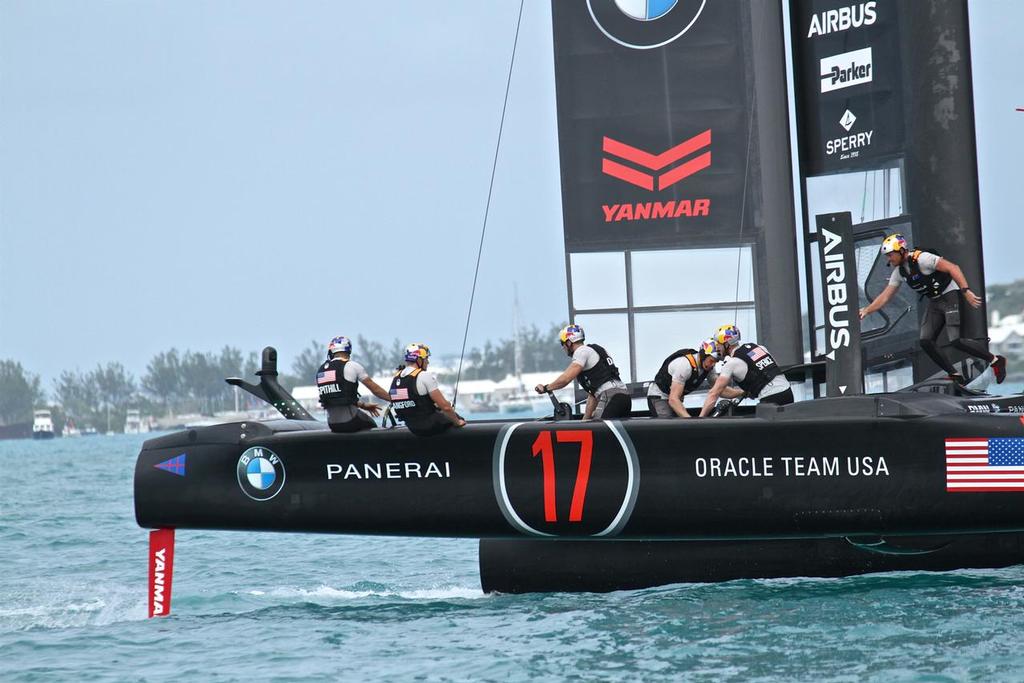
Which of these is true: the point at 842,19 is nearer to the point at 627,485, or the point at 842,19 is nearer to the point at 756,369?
the point at 756,369

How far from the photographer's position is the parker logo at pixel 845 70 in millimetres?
8430

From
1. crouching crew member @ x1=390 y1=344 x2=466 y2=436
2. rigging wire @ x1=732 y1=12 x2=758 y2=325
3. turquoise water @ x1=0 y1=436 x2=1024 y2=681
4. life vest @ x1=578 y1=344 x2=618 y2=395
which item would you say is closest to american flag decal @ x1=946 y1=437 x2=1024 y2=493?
turquoise water @ x1=0 y1=436 x2=1024 y2=681

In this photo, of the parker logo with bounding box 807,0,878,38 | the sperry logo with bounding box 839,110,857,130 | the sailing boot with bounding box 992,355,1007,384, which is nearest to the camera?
the sailing boot with bounding box 992,355,1007,384

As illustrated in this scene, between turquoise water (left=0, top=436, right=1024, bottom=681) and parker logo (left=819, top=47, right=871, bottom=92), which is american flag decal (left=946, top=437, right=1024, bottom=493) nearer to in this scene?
turquoise water (left=0, top=436, right=1024, bottom=681)

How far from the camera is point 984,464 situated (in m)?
6.49

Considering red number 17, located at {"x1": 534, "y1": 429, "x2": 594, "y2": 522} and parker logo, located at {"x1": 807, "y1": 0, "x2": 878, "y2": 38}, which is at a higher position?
parker logo, located at {"x1": 807, "y1": 0, "x2": 878, "y2": 38}

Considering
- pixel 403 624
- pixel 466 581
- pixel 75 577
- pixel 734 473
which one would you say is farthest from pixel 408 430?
pixel 75 577

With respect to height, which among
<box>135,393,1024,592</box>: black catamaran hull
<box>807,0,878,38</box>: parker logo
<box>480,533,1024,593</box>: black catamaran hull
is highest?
<box>807,0,878,38</box>: parker logo

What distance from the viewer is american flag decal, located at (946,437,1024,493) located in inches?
254

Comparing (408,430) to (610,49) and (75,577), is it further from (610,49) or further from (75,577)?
(75,577)

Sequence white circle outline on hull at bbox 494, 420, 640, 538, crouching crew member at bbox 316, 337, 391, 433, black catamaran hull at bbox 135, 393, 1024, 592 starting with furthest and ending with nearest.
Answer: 1. crouching crew member at bbox 316, 337, 391, 433
2. white circle outline on hull at bbox 494, 420, 640, 538
3. black catamaran hull at bbox 135, 393, 1024, 592

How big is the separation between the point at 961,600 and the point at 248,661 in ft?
11.7

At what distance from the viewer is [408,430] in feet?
24.1

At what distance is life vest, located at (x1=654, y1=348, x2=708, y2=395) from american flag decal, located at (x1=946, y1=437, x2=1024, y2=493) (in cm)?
160
